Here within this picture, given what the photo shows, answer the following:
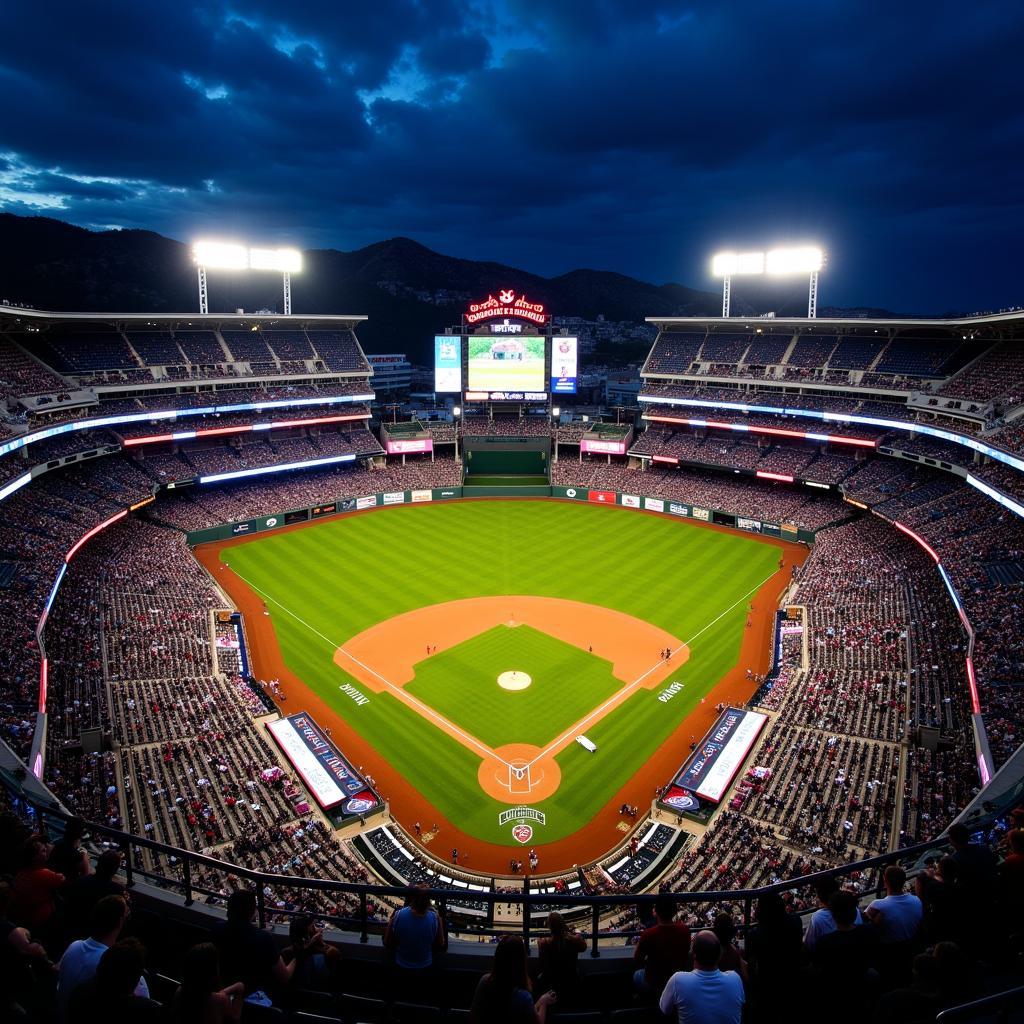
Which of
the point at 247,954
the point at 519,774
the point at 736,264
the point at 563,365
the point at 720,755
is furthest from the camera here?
the point at 563,365

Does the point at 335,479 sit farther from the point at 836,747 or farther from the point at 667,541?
the point at 836,747

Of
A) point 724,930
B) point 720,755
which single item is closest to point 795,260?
point 720,755

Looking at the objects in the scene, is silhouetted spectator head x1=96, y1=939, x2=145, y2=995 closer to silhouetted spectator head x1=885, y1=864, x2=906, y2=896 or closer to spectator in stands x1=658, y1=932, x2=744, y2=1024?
spectator in stands x1=658, y1=932, x2=744, y2=1024

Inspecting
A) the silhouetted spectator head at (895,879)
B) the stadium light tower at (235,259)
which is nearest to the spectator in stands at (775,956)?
the silhouetted spectator head at (895,879)

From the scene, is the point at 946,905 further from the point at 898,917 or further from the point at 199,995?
the point at 199,995

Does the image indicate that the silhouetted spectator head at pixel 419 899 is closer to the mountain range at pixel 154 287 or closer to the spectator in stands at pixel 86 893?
the spectator in stands at pixel 86 893

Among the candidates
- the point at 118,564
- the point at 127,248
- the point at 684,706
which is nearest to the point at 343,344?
the point at 118,564
